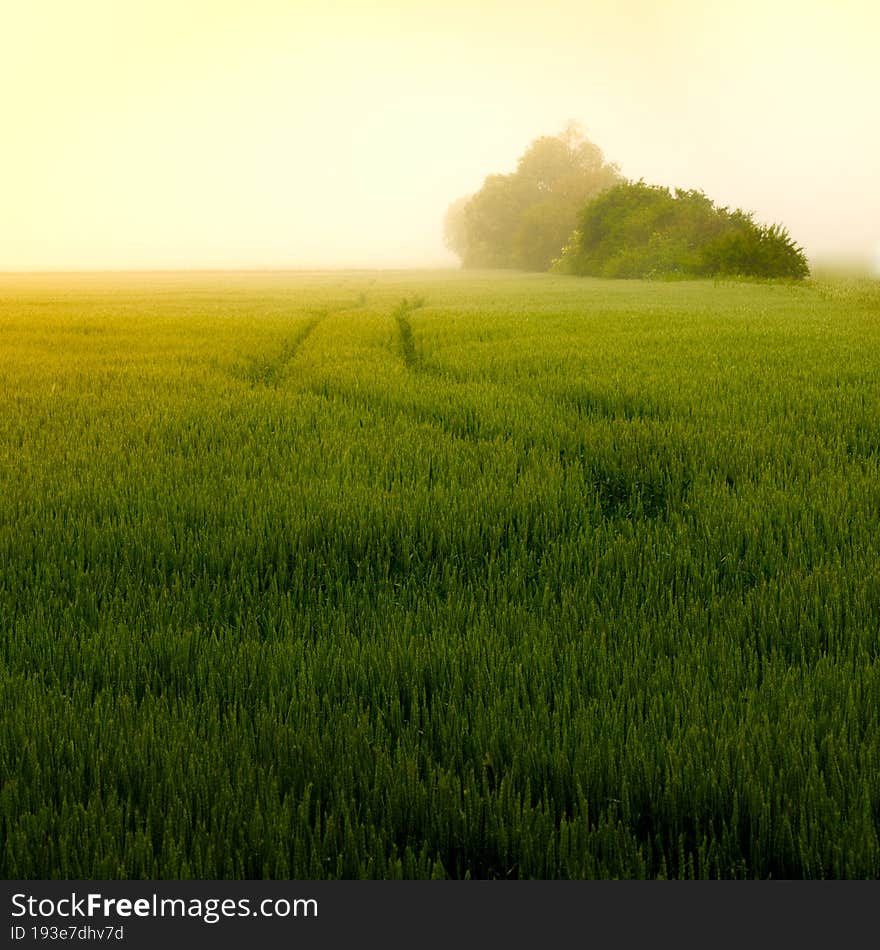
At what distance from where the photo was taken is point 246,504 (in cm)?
430

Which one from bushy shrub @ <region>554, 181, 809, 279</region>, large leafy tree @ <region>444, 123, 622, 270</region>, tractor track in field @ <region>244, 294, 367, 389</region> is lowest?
tractor track in field @ <region>244, 294, 367, 389</region>

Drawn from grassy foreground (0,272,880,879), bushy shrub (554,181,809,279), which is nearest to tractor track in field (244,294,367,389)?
grassy foreground (0,272,880,879)

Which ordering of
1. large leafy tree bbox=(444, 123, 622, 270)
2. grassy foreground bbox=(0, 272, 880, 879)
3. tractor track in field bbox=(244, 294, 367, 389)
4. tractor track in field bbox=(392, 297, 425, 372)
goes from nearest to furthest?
grassy foreground bbox=(0, 272, 880, 879), tractor track in field bbox=(244, 294, 367, 389), tractor track in field bbox=(392, 297, 425, 372), large leafy tree bbox=(444, 123, 622, 270)

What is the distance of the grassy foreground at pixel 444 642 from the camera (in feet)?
6.03

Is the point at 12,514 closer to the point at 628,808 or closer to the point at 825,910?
the point at 628,808

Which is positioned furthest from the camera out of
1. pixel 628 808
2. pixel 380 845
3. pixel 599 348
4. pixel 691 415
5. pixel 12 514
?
pixel 599 348

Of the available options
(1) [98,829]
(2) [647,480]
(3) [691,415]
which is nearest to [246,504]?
(2) [647,480]

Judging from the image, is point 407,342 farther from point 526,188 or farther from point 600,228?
point 526,188

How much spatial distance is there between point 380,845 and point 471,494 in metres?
2.78

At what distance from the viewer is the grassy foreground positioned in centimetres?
184

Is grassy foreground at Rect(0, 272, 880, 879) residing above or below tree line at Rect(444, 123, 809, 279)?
below

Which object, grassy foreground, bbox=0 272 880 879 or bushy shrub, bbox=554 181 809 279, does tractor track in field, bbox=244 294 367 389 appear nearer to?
grassy foreground, bbox=0 272 880 879

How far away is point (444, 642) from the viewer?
2660 mm

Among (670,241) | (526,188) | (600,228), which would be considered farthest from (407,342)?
(526,188)
